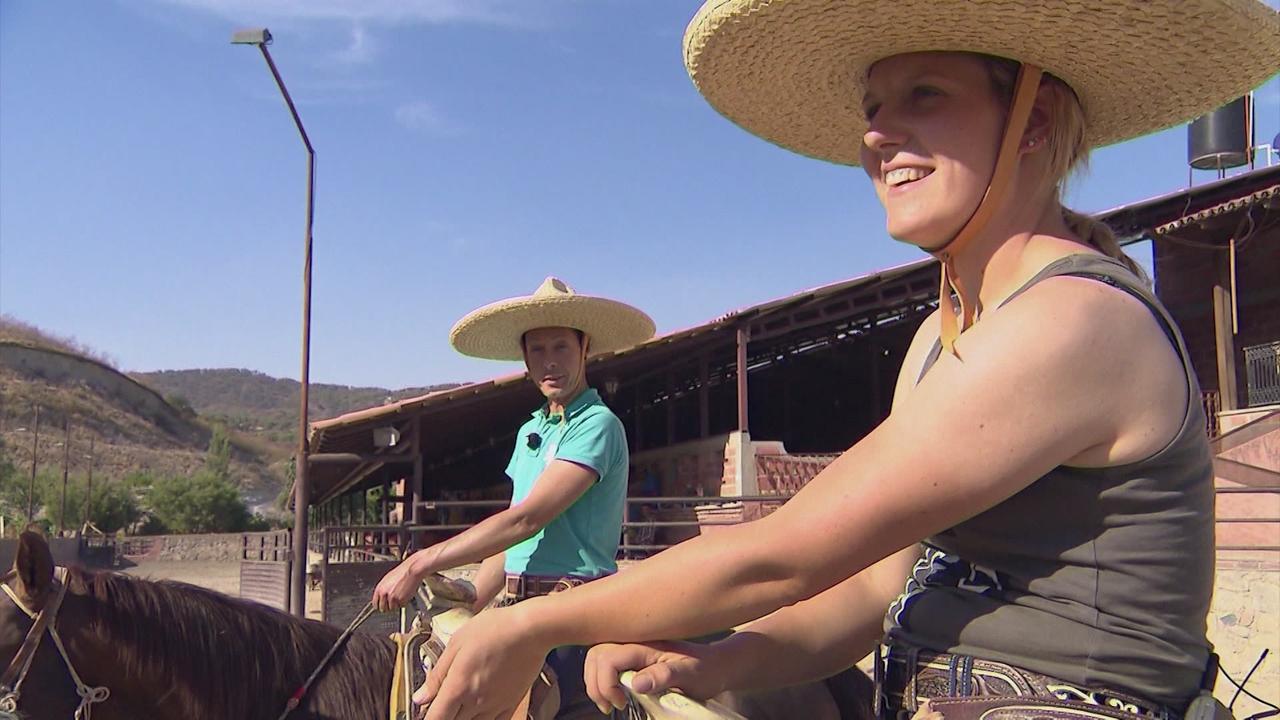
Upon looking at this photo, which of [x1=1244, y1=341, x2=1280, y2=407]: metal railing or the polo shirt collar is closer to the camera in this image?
the polo shirt collar

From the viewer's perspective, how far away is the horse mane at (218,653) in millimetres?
2498

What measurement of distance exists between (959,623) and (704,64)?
82 cm

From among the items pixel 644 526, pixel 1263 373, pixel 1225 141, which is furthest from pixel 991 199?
pixel 1225 141

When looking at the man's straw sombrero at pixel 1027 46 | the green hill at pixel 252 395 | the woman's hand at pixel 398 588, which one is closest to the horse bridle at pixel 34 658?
the woman's hand at pixel 398 588

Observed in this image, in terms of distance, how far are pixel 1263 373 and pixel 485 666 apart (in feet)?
51.7

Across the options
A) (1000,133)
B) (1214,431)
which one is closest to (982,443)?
(1000,133)

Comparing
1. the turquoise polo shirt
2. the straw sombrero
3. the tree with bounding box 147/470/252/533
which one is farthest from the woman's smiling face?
the tree with bounding box 147/470/252/533

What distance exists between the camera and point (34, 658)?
238 cm

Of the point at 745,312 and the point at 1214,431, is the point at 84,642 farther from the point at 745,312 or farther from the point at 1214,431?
the point at 1214,431

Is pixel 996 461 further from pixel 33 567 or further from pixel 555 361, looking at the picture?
pixel 555 361

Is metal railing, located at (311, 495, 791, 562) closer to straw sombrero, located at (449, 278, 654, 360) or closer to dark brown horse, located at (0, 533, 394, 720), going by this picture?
straw sombrero, located at (449, 278, 654, 360)

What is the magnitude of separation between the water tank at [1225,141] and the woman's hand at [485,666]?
18550 millimetres

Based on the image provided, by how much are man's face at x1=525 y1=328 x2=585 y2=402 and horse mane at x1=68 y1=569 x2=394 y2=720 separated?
3.13ft

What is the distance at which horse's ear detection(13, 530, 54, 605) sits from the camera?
2.40m
